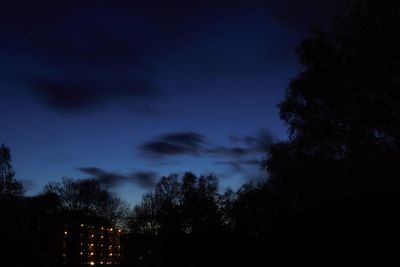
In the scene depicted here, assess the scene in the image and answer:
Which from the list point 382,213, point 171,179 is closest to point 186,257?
point 382,213

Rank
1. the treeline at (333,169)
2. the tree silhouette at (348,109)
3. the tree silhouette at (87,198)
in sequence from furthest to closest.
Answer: the tree silhouette at (87,198), the tree silhouette at (348,109), the treeline at (333,169)

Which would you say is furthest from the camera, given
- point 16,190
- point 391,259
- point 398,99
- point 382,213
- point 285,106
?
point 16,190

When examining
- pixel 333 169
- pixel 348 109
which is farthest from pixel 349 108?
pixel 333 169

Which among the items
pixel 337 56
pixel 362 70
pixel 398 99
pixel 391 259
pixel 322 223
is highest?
A: pixel 337 56

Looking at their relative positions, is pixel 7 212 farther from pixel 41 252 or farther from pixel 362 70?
pixel 362 70

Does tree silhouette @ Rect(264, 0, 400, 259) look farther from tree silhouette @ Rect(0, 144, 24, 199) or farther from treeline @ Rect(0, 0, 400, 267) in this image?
tree silhouette @ Rect(0, 144, 24, 199)

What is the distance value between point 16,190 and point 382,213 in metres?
32.1

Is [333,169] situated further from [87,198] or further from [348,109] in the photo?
[87,198]

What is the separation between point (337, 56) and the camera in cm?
2188

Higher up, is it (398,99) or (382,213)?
Answer: (398,99)

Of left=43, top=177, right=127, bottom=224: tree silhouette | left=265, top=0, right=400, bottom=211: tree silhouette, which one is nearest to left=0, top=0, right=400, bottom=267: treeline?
left=265, top=0, right=400, bottom=211: tree silhouette

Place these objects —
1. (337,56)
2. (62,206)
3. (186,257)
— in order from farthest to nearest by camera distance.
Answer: (62,206) < (186,257) < (337,56)

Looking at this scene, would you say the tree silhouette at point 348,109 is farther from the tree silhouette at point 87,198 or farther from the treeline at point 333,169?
the tree silhouette at point 87,198

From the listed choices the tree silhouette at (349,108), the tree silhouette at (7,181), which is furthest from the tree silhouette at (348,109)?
the tree silhouette at (7,181)
